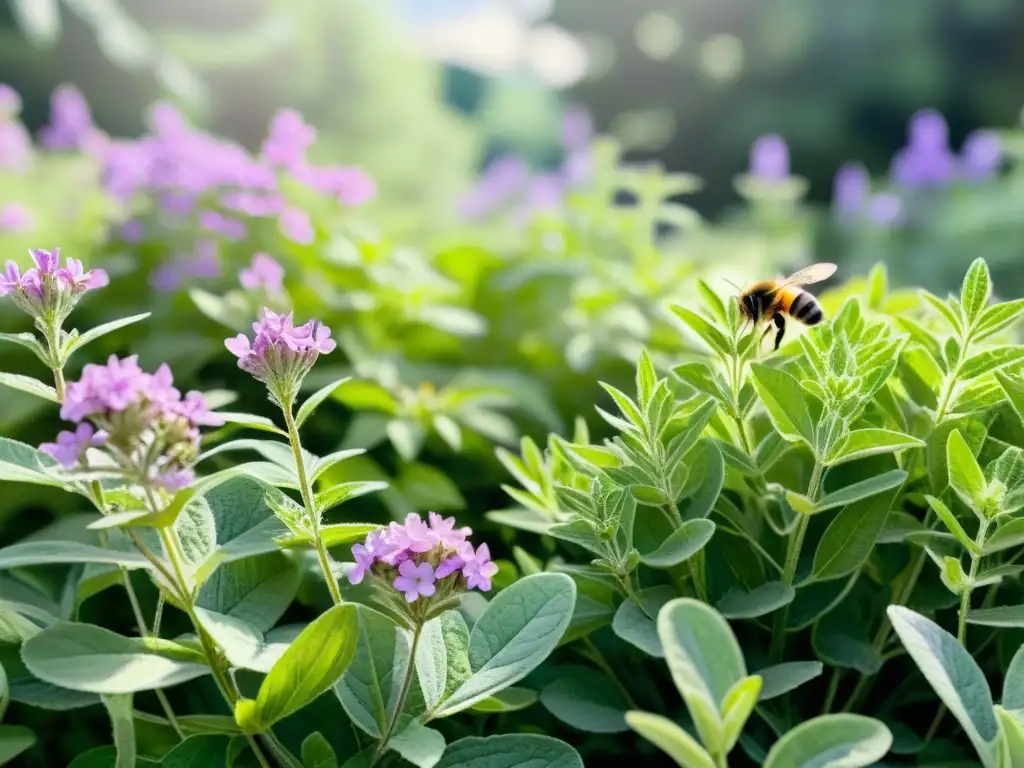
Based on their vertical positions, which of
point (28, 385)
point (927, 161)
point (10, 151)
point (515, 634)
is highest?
point (10, 151)

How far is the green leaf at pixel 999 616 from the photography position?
0.52 metres

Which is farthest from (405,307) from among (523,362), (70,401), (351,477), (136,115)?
(136,115)

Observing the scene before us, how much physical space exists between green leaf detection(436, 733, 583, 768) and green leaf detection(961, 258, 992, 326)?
1.13 ft

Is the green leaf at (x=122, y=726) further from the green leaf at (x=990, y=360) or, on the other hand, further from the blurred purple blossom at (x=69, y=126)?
the blurred purple blossom at (x=69, y=126)

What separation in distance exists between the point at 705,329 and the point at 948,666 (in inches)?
8.9

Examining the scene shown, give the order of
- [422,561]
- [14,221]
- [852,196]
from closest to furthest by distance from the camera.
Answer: [422,561], [14,221], [852,196]

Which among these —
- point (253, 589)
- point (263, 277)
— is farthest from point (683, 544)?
point (263, 277)

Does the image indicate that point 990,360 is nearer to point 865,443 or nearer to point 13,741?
point 865,443

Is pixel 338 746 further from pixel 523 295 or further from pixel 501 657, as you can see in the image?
pixel 523 295

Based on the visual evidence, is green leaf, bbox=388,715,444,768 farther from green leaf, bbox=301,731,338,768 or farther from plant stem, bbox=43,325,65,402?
plant stem, bbox=43,325,65,402

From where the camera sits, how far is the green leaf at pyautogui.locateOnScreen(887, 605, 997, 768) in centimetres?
46

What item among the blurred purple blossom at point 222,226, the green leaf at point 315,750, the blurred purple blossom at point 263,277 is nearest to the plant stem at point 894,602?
the green leaf at point 315,750

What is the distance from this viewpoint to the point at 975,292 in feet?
1.91

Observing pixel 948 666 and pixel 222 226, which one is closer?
pixel 948 666
